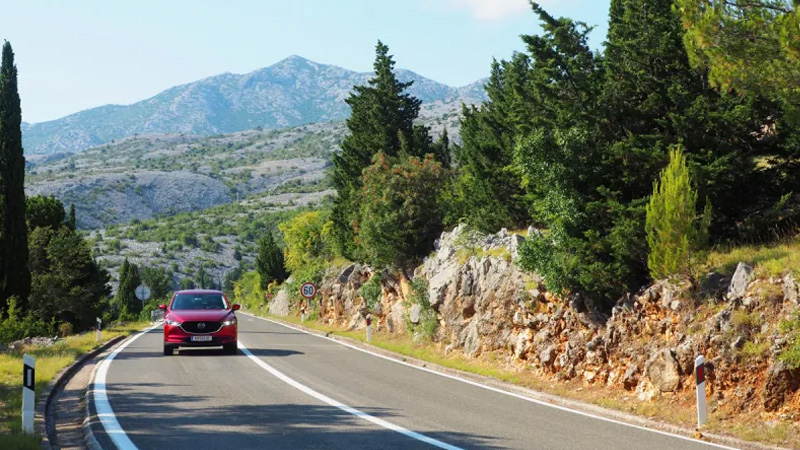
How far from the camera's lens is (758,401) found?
33.0 feet

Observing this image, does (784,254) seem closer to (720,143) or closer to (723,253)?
(723,253)

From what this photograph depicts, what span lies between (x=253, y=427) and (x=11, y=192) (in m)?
29.4

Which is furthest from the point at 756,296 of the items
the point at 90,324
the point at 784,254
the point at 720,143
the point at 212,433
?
the point at 90,324

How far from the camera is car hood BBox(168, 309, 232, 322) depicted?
64.9ft

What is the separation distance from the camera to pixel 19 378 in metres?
14.3

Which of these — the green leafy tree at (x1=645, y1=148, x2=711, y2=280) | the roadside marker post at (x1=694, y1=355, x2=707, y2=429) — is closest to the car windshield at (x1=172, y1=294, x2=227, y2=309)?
the green leafy tree at (x1=645, y1=148, x2=711, y2=280)

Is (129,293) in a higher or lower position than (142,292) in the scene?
lower

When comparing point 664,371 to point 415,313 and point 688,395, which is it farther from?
point 415,313

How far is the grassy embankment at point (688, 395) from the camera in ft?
30.4

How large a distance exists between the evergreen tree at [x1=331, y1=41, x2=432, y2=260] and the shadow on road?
2698cm

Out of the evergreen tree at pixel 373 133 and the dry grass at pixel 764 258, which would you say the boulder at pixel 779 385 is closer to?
the dry grass at pixel 764 258

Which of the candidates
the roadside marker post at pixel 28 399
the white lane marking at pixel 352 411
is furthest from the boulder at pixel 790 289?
the roadside marker post at pixel 28 399

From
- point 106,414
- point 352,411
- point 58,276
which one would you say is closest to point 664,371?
point 352,411

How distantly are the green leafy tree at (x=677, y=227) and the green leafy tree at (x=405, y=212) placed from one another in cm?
1643
